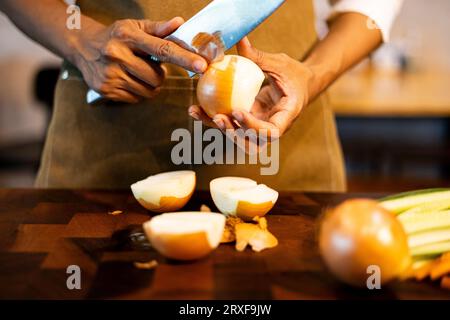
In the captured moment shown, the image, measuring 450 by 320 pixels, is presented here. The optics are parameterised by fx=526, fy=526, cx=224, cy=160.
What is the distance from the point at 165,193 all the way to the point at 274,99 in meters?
0.30

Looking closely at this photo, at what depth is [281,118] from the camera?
90cm

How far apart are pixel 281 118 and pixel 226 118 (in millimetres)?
101

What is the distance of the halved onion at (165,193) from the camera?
2.83 ft

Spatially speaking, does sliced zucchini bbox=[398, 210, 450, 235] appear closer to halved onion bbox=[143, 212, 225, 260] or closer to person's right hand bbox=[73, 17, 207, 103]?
halved onion bbox=[143, 212, 225, 260]

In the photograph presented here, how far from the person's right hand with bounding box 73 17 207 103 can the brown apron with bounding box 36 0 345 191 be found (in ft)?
0.26

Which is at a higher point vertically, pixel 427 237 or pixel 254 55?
pixel 254 55

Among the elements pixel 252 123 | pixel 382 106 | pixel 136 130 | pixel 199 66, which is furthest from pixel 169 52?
pixel 382 106

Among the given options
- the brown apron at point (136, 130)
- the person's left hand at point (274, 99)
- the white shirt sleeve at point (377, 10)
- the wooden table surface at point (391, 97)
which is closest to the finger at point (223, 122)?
the person's left hand at point (274, 99)

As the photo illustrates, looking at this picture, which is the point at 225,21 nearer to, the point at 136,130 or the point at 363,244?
the point at 136,130

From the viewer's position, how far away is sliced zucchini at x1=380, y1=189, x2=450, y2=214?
829mm

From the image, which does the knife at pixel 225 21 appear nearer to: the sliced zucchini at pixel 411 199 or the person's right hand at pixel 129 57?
the person's right hand at pixel 129 57

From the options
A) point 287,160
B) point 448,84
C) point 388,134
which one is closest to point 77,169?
point 287,160

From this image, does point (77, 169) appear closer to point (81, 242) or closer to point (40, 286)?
point (81, 242)

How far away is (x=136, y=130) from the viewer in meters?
1.10
